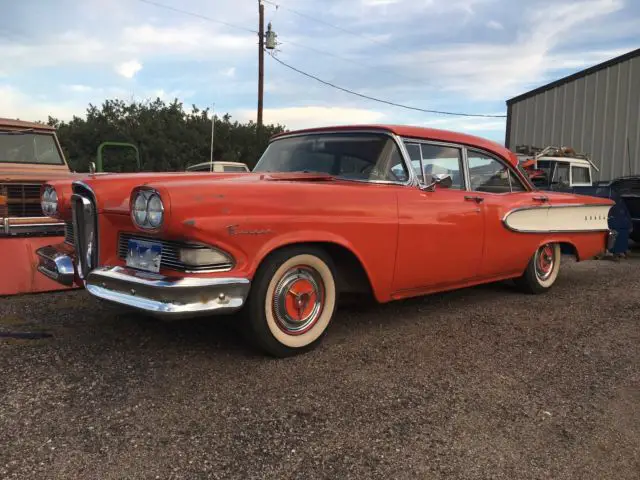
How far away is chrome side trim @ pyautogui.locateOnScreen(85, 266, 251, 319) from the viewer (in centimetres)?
278

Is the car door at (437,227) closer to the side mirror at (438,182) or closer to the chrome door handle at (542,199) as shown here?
the side mirror at (438,182)

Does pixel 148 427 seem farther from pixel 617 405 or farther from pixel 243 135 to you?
pixel 243 135

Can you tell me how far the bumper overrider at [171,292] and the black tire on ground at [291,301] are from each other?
19cm

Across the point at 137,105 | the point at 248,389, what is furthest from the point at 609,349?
the point at 137,105

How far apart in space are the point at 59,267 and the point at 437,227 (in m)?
2.57

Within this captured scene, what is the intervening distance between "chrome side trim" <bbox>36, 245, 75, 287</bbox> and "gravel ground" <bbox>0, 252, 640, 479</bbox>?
392 mm

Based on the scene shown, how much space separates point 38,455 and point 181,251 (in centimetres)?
112

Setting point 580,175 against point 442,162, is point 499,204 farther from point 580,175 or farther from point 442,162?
point 580,175

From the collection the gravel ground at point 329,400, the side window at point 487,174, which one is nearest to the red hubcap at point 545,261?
the side window at point 487,174

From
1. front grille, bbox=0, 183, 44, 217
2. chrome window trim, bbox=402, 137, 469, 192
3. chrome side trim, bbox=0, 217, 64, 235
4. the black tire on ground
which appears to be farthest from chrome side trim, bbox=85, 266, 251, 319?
front grille, bbox=0, 183, 44, 217

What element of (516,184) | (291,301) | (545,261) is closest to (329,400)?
(291,301)

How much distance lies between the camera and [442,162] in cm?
434

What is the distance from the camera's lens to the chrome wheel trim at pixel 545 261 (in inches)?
206

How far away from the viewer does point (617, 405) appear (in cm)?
279
